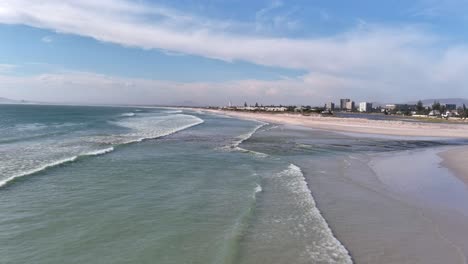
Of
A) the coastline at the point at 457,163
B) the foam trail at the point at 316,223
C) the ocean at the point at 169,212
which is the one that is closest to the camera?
the foam trail at the point at 316,223

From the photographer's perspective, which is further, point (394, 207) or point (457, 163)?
point (457, 163)

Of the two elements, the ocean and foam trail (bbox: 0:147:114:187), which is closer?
the ocean

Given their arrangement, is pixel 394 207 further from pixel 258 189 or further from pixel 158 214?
pixel 158 214

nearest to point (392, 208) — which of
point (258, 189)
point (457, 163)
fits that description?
point (258, 189)

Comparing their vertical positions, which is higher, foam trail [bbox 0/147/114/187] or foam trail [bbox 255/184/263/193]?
foam trail [bbox 0/147/114/187]

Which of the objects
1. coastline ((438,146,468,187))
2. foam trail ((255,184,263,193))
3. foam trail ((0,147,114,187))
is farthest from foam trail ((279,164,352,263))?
foam trail ((0,147,114,187))

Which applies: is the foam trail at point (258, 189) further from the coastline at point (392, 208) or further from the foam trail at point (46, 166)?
the foam trail at point (46, 166)

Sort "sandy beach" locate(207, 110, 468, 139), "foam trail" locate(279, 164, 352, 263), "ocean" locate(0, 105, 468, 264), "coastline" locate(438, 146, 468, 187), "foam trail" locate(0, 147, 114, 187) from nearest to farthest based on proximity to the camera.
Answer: "foam trail" locate(279, 164, 352, 263)
"ocean" locate(0, 105, 468, 264)
"foam trail" locate(0, 147, 114, 187)
"coastline" locate(438, 146, 468, 187)
"sandy beach" locate(207, 110, 468, 139)

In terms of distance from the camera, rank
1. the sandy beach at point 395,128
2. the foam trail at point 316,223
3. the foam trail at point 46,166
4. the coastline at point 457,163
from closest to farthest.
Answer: the foam trail at point 316,223
the foam trail at point 46,166
the coastline at point 457,163
the sandy beach at point 395,128

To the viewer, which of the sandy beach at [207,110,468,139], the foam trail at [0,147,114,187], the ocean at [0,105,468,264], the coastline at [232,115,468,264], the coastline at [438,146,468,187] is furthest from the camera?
the sandy beach at [207,110,468,139]

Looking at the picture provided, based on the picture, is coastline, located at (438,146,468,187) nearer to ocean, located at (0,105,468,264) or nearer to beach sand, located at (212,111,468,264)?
beach sand, located at (212,111,468,264)

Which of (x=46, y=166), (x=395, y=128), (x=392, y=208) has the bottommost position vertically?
(x=392, y=208)

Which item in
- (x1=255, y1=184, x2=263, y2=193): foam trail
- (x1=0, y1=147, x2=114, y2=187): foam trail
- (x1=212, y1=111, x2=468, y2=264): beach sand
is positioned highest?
(x1=0, y1=147, x2=114, y2=187): foam trail

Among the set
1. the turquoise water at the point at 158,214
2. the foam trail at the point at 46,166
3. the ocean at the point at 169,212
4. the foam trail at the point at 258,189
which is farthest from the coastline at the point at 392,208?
the foam trail at the point at 46,166
